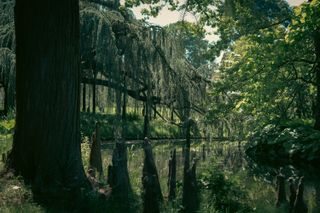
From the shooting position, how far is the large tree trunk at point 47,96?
22.7ft

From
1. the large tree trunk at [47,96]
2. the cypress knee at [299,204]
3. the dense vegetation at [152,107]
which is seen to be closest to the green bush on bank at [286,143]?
the dense vegetation at [152,107]

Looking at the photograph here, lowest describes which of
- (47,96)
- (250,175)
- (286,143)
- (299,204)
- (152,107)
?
(250,175)

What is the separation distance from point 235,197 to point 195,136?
11491 millimetres

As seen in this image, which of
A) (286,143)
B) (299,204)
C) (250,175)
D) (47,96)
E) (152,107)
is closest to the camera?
(299,204)

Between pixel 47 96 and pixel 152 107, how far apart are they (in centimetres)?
1109

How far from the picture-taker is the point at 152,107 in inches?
707

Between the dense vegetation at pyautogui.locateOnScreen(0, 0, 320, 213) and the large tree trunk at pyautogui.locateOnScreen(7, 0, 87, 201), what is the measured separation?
0.05ft

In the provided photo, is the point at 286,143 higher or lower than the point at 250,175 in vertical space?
higher

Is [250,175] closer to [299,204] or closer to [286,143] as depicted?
[286,143]

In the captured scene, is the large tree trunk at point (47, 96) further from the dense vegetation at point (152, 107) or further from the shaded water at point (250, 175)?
the shaded water at point (250, 175)

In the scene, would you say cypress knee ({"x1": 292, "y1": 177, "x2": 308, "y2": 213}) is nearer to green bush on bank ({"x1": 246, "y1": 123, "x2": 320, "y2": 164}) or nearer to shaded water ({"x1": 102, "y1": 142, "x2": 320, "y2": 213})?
shaded water ({"x1": 102, "y1": 142, "x2": 320, "y2": 213})

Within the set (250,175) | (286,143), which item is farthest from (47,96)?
(286,143)

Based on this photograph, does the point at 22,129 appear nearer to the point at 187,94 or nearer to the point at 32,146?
the point at 32,146

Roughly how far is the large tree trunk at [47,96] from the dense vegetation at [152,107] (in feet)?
0.05
